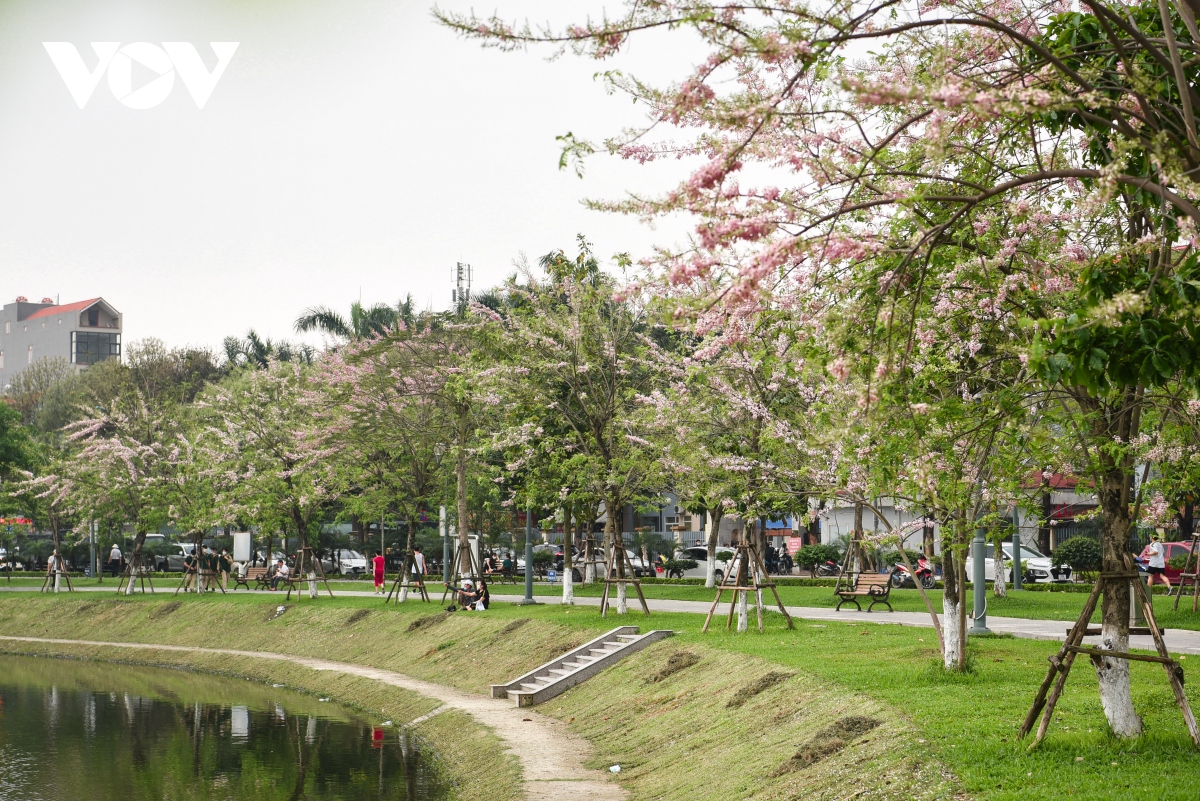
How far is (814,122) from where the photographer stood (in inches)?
404

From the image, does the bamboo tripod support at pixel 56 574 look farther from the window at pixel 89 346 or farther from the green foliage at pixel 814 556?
the window at pixel 89 346

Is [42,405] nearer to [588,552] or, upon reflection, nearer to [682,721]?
[588,552]

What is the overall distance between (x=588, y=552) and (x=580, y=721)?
22485 mm

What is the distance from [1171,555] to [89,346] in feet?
287

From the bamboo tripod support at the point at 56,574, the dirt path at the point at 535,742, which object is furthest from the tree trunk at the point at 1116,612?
the bamboo tripod support at the point at 56,574

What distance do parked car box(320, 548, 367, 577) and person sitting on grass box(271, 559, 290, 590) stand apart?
8.97 m

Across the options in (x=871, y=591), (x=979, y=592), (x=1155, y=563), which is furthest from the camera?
(x=1155, y=563)

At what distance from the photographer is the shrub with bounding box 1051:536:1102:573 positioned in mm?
36531

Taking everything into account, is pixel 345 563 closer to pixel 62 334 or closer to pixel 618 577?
pixel 618 577

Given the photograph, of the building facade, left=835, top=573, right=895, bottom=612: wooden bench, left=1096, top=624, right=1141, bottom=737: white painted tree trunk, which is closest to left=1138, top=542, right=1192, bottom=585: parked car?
left=835, top=573, right=895, bottom=612: wooden bench

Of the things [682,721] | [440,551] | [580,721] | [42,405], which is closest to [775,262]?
[682,721]

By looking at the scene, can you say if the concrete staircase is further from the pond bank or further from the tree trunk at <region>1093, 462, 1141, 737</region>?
the tree trunk at <region>1093, 462, 1141, 737</region>

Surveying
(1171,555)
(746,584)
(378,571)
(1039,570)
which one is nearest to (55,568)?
(378,571)

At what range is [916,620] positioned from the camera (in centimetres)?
2480
